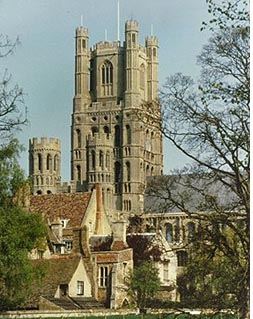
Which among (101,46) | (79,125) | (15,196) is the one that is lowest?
(15,196)

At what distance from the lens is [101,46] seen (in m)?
150

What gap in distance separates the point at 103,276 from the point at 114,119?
85807 mm

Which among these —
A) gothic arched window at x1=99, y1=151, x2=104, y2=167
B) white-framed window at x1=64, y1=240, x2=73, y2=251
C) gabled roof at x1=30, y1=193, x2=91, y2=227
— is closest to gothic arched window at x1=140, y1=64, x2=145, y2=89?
gothic arched window at x1=99, y1=151, x2=104, y2=167

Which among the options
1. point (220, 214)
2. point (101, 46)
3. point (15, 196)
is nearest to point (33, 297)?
point (15, 196)

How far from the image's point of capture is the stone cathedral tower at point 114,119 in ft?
437

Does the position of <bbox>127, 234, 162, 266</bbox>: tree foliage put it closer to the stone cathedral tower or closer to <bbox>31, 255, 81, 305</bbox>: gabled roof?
<bbox>31, 255, 81, 305</bbox>: gabled roof

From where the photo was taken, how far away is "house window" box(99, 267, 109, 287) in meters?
53.8

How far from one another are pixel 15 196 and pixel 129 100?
344ft

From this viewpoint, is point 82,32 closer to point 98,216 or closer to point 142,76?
point 142,76

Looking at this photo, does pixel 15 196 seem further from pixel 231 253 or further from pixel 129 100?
pixel 129 100

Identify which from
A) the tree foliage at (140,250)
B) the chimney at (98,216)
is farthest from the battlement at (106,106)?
the tree foliage at (140,250)

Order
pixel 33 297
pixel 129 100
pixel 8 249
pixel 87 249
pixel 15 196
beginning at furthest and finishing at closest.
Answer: pixel 129 100 → pixel 87 249 → pixel 33 297 → pixel 15 196 → pixel 8 249

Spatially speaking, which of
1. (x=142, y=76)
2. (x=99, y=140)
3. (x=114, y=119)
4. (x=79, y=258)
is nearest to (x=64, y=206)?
(x=79, y=258)

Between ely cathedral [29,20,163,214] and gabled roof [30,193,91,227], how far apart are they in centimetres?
5593
